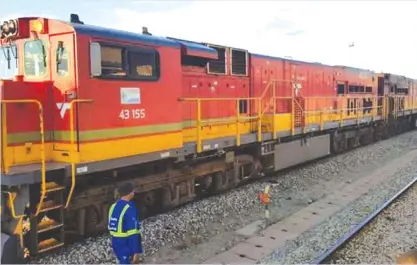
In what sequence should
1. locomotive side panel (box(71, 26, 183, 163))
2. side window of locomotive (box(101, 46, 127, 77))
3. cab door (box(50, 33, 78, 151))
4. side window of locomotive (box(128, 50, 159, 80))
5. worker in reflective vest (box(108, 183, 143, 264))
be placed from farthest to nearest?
side window of locomotive (box(128, 50, 159, 80)), side window of locomotive (box(101, 46, 127, 77)), locomotive side panel (box(71, 26, 183, 163)), cab door (box(50, 33, 78, 151)), worker in reflective vest (box(108, 183, 143, 264))

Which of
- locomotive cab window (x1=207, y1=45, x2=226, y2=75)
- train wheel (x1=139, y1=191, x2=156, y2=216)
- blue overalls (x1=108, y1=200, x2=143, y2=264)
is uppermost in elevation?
locomotive cab window (x1=207, y1=45, x2=226, y2=75)

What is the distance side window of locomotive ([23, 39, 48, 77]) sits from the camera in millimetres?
6475

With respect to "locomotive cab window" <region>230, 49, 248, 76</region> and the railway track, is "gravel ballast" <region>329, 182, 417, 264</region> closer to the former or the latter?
the railway track

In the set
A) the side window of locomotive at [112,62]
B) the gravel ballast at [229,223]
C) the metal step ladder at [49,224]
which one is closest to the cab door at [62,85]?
the side window of locomotive at [112,62]

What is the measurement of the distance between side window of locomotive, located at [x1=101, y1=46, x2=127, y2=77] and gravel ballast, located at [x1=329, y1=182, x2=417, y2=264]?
4.51 metres

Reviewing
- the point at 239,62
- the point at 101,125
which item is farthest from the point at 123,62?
the point at 239,62

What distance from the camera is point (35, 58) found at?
659 centimetres

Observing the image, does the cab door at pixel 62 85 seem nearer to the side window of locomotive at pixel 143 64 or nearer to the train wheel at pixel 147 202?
the side window of locomotive at pixel 143 64

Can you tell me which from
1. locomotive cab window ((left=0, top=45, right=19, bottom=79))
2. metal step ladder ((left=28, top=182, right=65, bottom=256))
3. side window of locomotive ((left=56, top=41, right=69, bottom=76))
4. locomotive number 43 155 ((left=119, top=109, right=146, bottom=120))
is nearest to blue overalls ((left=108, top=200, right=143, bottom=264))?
metal step ladder ((left=28, top=182, right=65, bottom=256))

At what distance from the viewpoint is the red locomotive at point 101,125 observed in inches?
233

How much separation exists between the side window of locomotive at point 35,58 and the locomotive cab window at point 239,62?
18.0 ft

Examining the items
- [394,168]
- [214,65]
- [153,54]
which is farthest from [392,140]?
[153,54]

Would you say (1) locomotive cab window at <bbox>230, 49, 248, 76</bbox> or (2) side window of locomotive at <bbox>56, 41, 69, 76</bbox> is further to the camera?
(1) locomotive cab window at <bbox>230, 49, 248, 76</bbox>

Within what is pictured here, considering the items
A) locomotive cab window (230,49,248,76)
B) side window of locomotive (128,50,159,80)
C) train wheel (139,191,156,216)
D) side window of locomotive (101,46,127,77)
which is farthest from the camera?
locomotive cab window (230,49,248,76)
